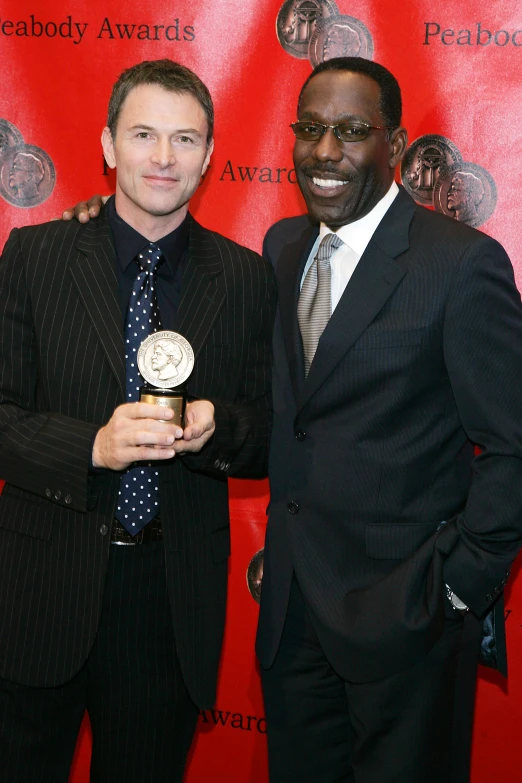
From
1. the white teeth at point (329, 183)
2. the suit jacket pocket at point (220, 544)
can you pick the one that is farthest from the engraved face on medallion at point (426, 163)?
the suit jacket pocket at point (220, 544)

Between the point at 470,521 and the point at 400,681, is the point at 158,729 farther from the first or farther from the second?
the point at 470,521

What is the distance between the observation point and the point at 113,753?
7.44 feet

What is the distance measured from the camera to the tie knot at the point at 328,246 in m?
2.29

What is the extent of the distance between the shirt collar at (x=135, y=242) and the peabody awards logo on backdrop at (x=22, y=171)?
35.4 inches

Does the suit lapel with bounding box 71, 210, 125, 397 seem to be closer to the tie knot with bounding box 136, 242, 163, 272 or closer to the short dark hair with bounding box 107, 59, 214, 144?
the tie knot with bounding box 136, 242, 163, 272

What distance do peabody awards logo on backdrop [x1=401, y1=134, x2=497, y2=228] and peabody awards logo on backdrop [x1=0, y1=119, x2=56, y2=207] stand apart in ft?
3.89

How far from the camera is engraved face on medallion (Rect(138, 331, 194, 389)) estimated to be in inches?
76.6

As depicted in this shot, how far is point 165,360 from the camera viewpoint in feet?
6.45

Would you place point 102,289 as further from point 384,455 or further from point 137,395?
point 384,455

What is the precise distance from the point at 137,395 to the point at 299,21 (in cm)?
140

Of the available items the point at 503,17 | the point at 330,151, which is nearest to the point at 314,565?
the point at 330,151

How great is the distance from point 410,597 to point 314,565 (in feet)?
0.84

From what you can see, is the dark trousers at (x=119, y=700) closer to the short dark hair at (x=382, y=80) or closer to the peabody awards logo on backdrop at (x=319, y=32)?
the short dark hair at (x=382, y=80)

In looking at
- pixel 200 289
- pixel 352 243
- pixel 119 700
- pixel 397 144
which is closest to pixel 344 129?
pixel 397 144
